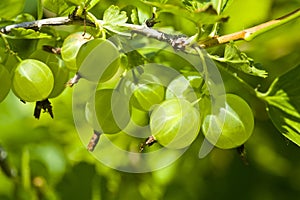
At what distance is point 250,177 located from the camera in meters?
1.67

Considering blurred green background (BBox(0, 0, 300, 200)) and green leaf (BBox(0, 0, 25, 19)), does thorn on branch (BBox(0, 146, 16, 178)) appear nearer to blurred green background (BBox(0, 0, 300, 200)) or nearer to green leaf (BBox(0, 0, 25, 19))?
blurred green background (BBox(0, 0, 300, 200))

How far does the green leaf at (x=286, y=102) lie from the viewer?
3.19ft

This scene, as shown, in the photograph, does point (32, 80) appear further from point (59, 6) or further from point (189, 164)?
point (189, 164)

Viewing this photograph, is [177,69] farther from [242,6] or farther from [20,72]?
[242,6]

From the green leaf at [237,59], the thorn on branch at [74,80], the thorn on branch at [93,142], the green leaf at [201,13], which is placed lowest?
the thorn on branch at [93,142]

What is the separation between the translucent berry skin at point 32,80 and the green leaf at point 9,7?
0.11 metres

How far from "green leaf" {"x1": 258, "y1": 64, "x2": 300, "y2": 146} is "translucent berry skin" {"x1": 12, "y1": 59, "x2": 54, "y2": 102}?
37 cm

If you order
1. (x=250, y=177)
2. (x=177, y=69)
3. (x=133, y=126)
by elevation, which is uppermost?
(x=177, y=69)

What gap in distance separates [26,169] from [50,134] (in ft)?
0.57

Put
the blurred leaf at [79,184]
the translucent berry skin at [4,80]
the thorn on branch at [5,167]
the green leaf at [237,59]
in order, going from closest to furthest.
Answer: the green leaf at [237,59] < the translucent berry skin at [4,80] < the thorn on branch at [5,167] < the blurred leaf at [79,184]

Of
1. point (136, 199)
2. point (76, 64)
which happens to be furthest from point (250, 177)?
point (76, 64)

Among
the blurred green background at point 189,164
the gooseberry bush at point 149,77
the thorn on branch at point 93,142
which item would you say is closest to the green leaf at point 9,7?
the gooseberry bush at point 149,77

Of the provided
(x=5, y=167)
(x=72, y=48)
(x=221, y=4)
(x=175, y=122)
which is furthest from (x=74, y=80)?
(x=5, y=167)

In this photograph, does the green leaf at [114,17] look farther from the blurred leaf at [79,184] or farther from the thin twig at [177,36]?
the blurred leaf at [79,184]
